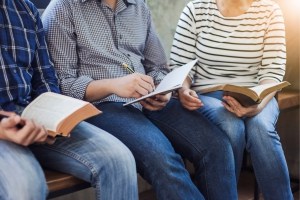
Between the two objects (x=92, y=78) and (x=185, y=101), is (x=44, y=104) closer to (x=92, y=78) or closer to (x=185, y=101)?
(x=92, y=78)

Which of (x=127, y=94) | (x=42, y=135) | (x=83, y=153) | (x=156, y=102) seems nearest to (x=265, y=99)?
(x=156, y=102)

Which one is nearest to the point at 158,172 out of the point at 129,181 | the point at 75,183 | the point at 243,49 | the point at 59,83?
the point at 129,181

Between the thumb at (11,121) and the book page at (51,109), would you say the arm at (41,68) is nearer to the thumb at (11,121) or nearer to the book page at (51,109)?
the book page at (51,109)

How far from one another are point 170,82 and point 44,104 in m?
0.39

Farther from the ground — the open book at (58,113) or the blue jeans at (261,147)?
the open book at (58,113)

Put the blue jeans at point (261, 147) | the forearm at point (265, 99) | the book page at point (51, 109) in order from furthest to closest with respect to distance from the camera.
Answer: the forearm at point (265, 99)
the blue jeans at point (261, 147)
the book page at point (51, 109)

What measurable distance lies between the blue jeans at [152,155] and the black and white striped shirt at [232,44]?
0.47 meters

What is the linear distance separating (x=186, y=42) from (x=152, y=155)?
2.17 feet

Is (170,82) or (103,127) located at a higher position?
(170,82)

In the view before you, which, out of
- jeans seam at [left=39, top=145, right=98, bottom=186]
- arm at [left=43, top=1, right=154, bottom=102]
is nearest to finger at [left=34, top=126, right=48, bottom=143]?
jeans seam at [left=39, top=145, right=98, bottom=186]

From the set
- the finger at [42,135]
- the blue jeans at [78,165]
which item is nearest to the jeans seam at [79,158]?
the blue jeans at [78,165]

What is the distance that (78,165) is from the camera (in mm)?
1141

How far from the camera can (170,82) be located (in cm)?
134

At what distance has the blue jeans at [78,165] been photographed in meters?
0.99
